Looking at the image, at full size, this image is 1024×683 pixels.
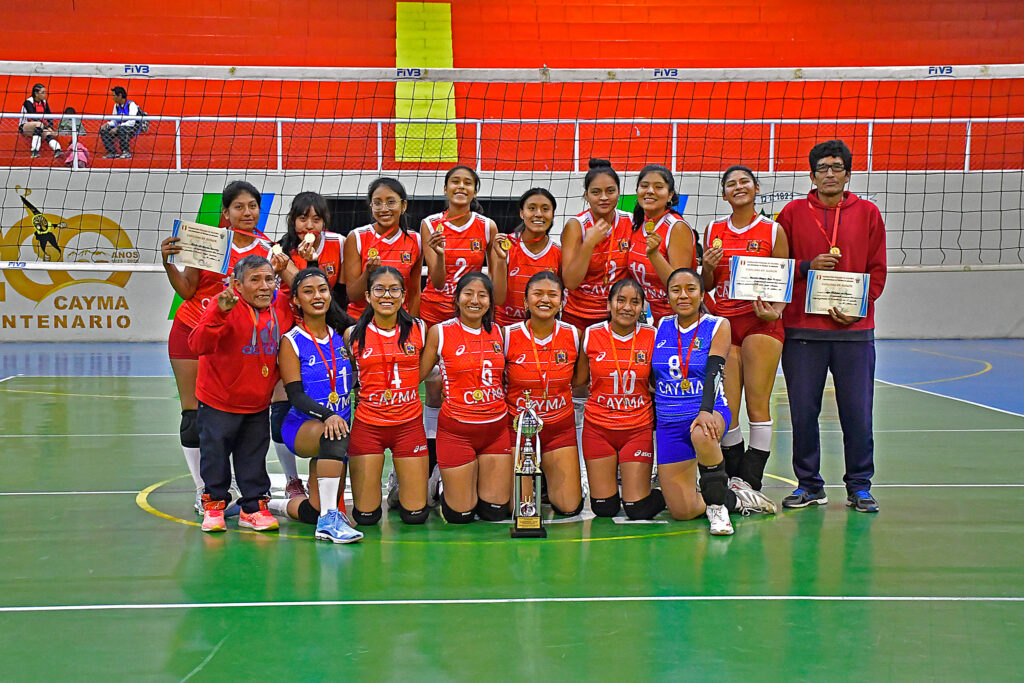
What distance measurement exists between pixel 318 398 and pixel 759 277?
97.4 inches

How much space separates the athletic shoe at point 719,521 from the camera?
5.17 metres

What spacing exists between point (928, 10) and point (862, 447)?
16.9 meters

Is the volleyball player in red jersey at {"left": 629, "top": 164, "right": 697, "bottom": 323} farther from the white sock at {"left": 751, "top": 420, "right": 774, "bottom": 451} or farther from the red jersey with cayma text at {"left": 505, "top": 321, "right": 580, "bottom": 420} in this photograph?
the white sock at {"left": 751, "top": 420, "right": 774, "bottom": 451}

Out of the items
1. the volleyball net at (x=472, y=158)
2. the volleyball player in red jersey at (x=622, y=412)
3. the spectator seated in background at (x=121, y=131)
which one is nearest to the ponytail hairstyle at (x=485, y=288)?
the volleyball player in red jersey at (x=622, y=412)

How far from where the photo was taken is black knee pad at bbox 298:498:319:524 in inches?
214

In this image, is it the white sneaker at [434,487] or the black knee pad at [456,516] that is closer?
the black knee pad at [456,516]

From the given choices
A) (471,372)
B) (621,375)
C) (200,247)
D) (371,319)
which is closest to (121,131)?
(200,247)

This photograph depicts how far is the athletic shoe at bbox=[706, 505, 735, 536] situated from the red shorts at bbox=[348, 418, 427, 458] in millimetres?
1576

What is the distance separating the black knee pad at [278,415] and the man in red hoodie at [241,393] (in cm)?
27

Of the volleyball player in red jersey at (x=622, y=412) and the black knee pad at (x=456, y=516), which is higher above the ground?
the volleyball player in red jersey at (x=622, y=412)

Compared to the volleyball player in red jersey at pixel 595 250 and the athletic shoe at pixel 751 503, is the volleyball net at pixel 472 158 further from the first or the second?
the athletic shoe at pixel 751 503

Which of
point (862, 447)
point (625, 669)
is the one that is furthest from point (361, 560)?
point (862, 447)

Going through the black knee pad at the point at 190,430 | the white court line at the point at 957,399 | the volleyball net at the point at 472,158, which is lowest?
the white court line at the point at 957,399

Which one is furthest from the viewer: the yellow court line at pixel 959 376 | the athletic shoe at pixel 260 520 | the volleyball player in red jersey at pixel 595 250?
the yellow court line at pixel 959 376
